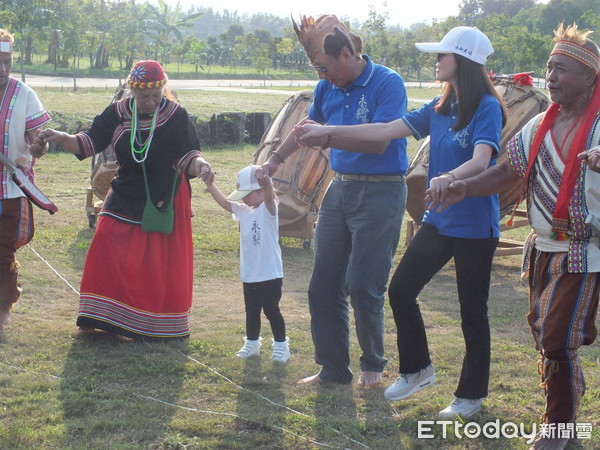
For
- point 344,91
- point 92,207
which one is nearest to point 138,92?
point 344,91

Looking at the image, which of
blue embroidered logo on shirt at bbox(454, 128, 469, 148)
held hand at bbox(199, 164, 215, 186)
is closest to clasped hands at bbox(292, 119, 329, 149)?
blue embroidered logo on shirt at bbox(454, 128, 469, 148)

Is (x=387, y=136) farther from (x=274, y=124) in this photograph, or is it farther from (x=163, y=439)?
(x=274, y=124)

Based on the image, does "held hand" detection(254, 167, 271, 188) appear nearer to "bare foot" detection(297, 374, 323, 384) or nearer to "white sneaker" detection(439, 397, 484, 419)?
"bare foot" detection(297, 374, 323, 384)

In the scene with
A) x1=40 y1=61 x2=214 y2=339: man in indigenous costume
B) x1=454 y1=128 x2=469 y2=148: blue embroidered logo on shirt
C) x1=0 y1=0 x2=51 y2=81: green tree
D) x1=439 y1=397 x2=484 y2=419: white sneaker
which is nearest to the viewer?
x1=454 y1=128 x2=469 y2=148: blue embroidered logo on shirt

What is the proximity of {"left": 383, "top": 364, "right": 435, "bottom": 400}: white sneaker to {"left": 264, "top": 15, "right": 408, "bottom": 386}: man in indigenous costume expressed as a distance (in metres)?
0.31

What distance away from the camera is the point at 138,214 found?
5.82 metres

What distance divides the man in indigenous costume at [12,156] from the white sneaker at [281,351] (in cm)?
197

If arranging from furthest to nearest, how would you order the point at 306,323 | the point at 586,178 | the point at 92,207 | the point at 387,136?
the point at 92,207, the point at 306,323, the point at 387,136, the point at 586,178

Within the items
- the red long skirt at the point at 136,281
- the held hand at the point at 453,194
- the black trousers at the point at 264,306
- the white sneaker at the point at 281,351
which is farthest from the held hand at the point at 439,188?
the red long skirt at the point at 136,281

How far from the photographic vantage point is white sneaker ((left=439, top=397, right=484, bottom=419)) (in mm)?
4473

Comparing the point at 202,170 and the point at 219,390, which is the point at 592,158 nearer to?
the point at 219,390

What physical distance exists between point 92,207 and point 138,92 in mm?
4938

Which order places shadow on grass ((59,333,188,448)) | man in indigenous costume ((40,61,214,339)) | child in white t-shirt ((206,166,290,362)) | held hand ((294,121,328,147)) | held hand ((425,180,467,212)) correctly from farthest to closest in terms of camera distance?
man in indigenous costume ((40,61,214,339)), child in white t-shirt ((206,166,290,362)), held hand ((294,121,328,147)), shadow on grass ((59,333,188,448)), held hand ((425,180,467,212))

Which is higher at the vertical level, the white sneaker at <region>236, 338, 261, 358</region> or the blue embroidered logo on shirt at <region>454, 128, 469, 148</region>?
the blue embroidered logo on shirt at <region>454, 128, 469, 148</region>
